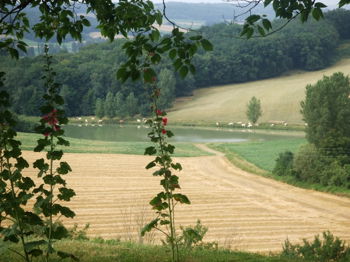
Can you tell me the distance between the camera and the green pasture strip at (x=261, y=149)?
3134cm

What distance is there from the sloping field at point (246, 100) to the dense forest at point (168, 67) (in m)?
2.49

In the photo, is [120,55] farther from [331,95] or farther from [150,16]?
[150,16]

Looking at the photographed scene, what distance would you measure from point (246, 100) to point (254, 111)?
42.1 ft

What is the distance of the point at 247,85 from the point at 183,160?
5231cm

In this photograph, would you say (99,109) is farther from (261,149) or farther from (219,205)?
(219,205)

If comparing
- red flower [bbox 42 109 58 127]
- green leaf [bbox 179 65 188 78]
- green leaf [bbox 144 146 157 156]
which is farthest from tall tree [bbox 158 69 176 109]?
green leaf [bbox 179 65 188 78]

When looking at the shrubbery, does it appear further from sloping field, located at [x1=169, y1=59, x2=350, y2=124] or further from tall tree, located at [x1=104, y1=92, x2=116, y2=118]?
tall tree, located at [x1=104, y1=92, x2=116, y2=118]

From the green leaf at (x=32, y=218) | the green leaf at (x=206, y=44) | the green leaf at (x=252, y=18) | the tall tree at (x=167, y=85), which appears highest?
the tall tree at (x=167, y=85)

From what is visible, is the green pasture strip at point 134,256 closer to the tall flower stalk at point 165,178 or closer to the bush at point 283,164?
the tall flower stalk at point 165,178

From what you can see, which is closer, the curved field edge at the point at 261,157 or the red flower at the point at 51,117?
the red flower at the point at 51,117

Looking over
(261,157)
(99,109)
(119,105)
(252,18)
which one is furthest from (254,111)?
(252,18)

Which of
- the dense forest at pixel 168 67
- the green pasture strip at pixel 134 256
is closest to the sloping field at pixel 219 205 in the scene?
the green pasture strip at pixel 134 256

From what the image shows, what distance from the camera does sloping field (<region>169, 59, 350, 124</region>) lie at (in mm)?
64812

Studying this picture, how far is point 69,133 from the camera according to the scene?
53.6 meters
